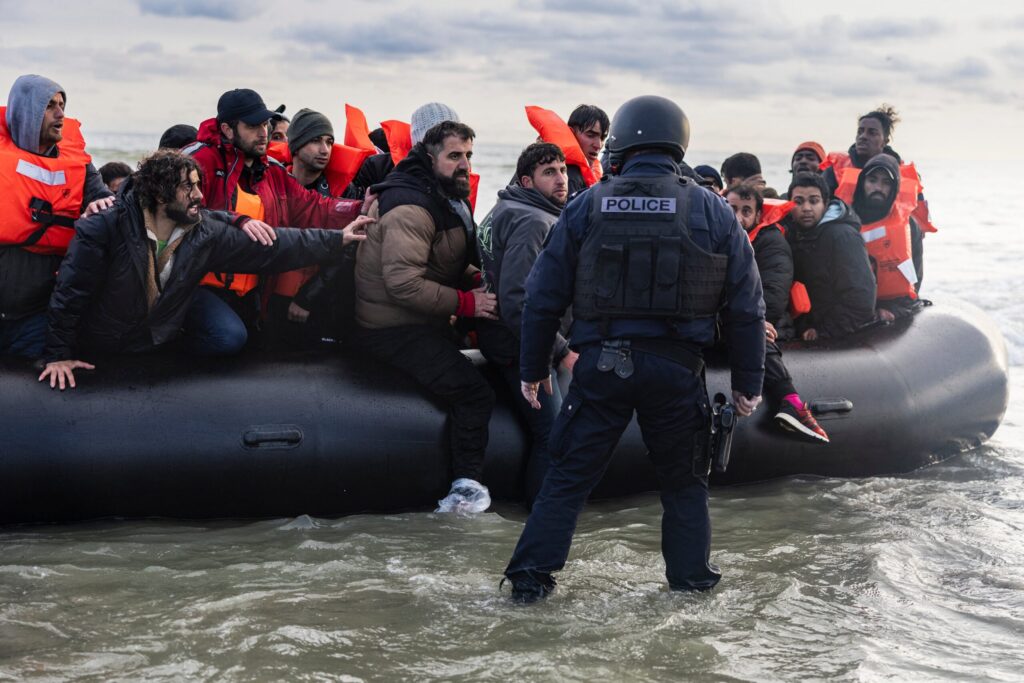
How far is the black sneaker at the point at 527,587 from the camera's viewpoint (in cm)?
388

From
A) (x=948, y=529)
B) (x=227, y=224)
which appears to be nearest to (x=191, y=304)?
(x=227, y=224)

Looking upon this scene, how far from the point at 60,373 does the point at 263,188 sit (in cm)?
123

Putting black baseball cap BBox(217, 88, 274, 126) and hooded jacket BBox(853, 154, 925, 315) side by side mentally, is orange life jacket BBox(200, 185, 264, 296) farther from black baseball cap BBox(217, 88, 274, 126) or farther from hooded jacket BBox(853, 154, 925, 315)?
hooded jacket BBox(853, 154, 925, 315)

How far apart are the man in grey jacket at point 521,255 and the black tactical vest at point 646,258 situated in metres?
0.77

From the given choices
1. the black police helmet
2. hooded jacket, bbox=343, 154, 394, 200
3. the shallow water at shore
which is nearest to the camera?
the shallow water at shore

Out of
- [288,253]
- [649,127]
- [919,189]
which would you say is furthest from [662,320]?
[919,189]

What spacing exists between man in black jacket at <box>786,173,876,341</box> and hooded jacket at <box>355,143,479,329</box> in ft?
6.54

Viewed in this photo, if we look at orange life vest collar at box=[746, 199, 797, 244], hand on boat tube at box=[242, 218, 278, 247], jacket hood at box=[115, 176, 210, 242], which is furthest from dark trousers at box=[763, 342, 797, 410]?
jacket hood at box=[115, 176, 210, 242]

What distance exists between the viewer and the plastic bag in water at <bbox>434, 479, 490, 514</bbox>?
4848 millimetres

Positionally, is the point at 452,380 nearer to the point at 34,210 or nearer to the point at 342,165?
the point at 342,165

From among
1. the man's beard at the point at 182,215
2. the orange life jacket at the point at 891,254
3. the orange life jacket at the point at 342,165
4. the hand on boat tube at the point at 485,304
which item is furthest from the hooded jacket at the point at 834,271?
the man's beard at the point at 182,215

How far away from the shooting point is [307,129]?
5.62 metres

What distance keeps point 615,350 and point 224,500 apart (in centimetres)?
191

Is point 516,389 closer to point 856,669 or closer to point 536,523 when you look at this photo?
point 536,523
